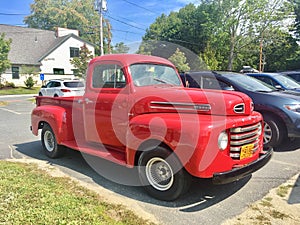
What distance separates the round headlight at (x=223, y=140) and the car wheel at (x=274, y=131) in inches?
119

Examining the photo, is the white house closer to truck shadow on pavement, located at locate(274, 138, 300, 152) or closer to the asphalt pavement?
the asphalt pavement

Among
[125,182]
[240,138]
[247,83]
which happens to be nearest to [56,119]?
[125,182]

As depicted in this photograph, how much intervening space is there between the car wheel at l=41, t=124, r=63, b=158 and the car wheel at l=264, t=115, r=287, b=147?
451 cm

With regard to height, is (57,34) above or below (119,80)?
above

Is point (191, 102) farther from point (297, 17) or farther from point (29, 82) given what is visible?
point (297, 17)

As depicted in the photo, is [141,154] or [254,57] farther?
[254,57]

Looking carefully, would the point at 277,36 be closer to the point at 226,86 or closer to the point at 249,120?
the point at 226,86

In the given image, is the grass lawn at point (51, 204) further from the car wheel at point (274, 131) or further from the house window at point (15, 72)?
the house window at point (15, 72)

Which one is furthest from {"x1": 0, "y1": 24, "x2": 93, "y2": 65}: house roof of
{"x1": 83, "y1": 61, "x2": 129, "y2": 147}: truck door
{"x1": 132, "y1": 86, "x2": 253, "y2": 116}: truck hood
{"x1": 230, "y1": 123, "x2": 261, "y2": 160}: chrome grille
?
{"x1": 230, "y1": 123, "x2": 261, "y2": 160}: chrome grille

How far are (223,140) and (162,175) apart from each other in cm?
97

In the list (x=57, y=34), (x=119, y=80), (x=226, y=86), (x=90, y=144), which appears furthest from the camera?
(x=57, y=34)

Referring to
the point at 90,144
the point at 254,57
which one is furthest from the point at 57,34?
the point at 90,144

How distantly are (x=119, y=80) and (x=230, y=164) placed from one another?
2118mm

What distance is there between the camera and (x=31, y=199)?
10.7 ft
